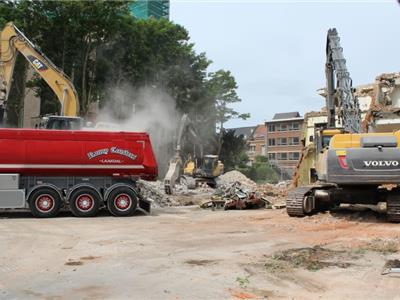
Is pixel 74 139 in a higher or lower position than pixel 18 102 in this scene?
lower

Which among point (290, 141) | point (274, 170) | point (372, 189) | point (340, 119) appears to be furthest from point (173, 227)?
point (290, 141)

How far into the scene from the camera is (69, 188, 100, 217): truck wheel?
16156 millimetres

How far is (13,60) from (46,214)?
8348 millimetres

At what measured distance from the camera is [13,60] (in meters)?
21.3

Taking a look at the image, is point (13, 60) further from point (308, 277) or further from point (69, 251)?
point (308, 277)

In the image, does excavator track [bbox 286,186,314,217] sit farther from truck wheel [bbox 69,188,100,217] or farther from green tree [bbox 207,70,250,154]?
green tree [bbox 207,70,250,154]

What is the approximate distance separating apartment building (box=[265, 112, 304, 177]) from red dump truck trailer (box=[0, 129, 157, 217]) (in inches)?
2684

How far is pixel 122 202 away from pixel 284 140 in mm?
73058

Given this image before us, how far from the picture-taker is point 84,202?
1628cm

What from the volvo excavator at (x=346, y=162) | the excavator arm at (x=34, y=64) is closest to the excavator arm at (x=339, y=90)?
the volvo excavator at (x=346, y=162)

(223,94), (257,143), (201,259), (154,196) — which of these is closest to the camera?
(201,259)

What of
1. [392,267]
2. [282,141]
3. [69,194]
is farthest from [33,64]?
[282,141]

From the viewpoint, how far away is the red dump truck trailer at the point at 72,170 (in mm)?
15641

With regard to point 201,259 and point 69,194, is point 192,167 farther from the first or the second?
point 201,259
